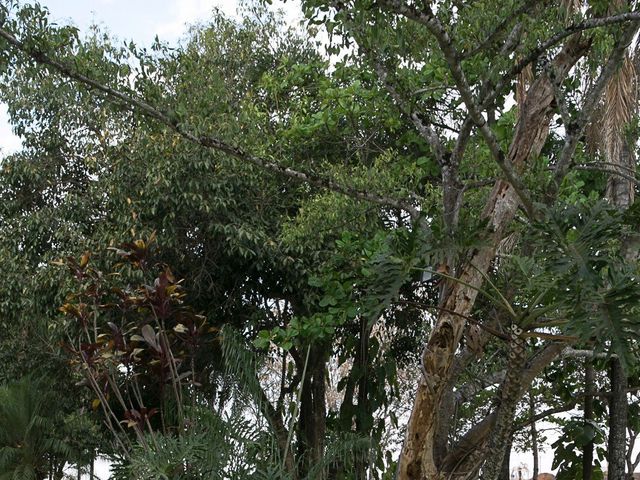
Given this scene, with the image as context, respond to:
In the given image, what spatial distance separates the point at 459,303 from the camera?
5812 millimetres

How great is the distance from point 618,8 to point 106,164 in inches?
235

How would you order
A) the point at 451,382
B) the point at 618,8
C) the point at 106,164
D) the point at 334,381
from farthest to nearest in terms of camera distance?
1. the point at 334,381
2. the point at 106,164
3. the point at 451,382
4. the point at 618,8

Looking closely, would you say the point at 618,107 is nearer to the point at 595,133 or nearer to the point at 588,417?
the point at 595,133

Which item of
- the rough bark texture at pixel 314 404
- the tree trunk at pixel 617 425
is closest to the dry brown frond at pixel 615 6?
the tree trunk at pixel 617 425

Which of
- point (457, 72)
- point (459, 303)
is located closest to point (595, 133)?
point (459, 303)

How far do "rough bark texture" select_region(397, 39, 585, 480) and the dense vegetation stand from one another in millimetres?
15

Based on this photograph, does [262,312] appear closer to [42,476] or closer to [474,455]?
[42,476]

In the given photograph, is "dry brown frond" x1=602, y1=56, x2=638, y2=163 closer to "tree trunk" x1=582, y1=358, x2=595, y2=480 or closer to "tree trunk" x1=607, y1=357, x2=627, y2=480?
"tree trunk" x1=607, y1=357, x2=627, y2=480

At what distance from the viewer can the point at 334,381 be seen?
16609 mm

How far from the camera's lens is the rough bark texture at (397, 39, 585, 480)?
5688 millimetres

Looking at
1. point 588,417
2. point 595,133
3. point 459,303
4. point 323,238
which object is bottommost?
point 459,303

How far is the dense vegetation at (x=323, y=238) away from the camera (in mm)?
5156

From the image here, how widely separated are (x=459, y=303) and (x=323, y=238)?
3.28 meters

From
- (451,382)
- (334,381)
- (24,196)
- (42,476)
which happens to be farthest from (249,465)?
(334,381)
